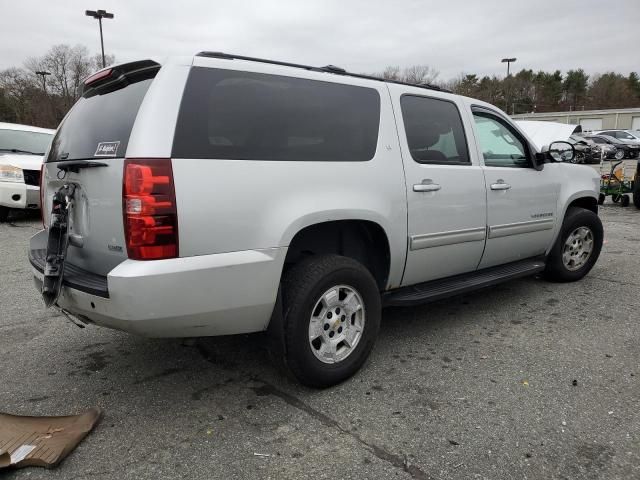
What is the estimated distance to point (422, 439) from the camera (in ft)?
8.11

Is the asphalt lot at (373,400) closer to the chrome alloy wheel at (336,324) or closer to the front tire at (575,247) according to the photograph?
the chrome alloy wheel at (336,324)

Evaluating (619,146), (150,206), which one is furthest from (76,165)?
(619,146)

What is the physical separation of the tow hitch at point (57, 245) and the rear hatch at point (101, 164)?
4cm

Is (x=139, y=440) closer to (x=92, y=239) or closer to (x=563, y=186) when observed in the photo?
(x=92, y=239)

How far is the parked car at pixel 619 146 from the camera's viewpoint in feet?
93.3

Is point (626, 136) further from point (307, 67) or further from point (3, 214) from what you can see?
point (307, 67)

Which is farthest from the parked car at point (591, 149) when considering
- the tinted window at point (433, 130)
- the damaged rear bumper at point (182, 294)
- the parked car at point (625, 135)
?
the damaged rear bumper at point (182, 294)

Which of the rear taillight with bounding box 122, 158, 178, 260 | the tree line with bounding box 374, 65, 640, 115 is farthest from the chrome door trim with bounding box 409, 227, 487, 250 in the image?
the tree line with bounding box 374, 65, 640, 115

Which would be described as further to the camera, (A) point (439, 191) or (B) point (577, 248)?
(B) point (577, 248)

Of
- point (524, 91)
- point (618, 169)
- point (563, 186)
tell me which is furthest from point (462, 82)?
point (563, 186)

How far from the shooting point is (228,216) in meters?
2.43

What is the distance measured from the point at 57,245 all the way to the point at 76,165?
0.47m

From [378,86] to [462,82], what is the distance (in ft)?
284

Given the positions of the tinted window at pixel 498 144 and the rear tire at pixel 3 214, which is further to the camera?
the rear tire at pixel 3 214
